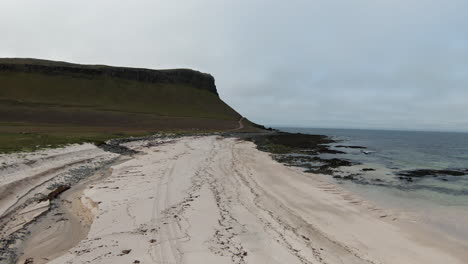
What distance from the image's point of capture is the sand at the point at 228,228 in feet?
23.6

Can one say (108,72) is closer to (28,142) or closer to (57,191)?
(28,142)

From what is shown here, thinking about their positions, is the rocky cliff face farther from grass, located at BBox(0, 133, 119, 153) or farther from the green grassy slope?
grass, located at BBox(0, 133, 119, 153)

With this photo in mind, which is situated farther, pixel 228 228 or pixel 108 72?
pixel 108 72

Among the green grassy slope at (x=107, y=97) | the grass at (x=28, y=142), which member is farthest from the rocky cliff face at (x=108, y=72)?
the grass at (x=28, y=142)

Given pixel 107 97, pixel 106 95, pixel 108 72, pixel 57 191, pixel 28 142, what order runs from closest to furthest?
pixel 57 191, pixel 28 142, pixel 107 97, pixel 106 95, pixel 108 72

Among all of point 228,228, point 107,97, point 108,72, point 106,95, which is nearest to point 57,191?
point 228,228

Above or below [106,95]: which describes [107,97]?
below

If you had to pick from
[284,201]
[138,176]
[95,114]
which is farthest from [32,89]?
[284,201]

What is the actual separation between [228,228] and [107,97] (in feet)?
404

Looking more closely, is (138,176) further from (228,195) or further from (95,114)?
(95,114)

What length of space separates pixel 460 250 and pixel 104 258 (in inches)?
436

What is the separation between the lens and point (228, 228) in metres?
8.98

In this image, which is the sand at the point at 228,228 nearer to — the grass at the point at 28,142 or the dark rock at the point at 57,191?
the dark rock at the point at 57,191

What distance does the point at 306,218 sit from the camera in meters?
11.4
